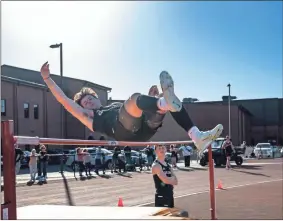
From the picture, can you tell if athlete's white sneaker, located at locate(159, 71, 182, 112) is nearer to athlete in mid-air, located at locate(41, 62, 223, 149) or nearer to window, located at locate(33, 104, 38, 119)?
athlete in mid-air, located at locate(41, 62, 223, 149)

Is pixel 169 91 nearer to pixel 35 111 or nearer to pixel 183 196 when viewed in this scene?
pixel 183 196

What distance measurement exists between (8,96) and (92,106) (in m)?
27.0

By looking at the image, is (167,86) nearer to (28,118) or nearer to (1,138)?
(1,138)

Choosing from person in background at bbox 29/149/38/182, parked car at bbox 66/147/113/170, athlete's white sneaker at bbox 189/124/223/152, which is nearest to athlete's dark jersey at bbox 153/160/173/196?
athlete's white sneaker at bbox 189/124/223/152

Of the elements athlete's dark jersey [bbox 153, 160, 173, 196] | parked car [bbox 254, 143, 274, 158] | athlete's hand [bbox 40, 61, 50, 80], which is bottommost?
parked car [bbox 254, 143, 274, 158]

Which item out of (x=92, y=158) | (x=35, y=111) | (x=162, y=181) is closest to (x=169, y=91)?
(x=162, y=181)

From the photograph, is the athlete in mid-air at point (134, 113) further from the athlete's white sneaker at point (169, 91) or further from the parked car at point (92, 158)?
the parked car at point (92, 158)

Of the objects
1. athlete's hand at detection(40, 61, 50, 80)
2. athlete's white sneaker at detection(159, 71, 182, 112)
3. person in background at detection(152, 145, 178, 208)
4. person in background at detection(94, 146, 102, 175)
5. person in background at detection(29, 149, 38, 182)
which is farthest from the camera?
person in background at detection(94, 146, 102, 175)

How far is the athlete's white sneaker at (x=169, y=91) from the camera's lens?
4500mm

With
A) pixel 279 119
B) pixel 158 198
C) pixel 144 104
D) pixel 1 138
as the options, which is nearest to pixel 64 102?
pixel 144 104

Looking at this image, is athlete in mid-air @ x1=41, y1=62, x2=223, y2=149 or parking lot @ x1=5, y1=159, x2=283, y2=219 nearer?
athlete in mid-air @ x1=41, y1=62, x2=223, y2=149

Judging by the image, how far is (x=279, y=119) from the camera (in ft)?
198

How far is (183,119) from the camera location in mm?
4828

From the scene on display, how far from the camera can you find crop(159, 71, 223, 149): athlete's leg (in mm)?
4531
